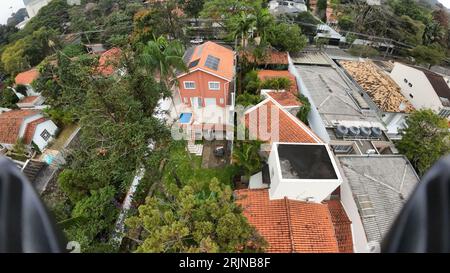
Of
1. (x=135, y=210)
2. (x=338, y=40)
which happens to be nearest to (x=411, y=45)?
(x=338, y=40)

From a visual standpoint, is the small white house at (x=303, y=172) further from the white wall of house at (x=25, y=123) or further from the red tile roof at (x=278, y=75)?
the white wall of house at (x=25, y=123)

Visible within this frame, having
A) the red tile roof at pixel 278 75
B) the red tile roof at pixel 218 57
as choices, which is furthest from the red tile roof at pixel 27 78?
the red tile roof at pixel 278 75

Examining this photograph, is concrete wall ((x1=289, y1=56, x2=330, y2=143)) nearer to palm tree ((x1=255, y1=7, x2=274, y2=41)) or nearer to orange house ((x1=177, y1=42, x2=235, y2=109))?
palm tree ((x1=255, y1=7, x2=274, y2=41))

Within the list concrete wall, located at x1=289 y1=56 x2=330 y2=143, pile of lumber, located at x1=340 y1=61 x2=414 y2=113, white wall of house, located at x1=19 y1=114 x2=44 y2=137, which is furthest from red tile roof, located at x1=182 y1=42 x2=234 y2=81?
white wall of house, located at x1=19 y1=114 x2=44 y2=137

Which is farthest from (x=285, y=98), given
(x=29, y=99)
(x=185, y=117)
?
(x=29, y=99)

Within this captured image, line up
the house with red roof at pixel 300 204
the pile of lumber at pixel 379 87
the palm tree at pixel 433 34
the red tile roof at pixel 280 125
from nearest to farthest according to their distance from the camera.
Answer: the house with red roof at pixel 300 204 → the red tile roof at pixel 280 125 → the pile of lumber at pixel 379 87 → the palm tree at pixel 433 34

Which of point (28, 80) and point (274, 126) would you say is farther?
point (28, 80)

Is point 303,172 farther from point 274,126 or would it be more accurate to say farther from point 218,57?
Answer: point 218,57
